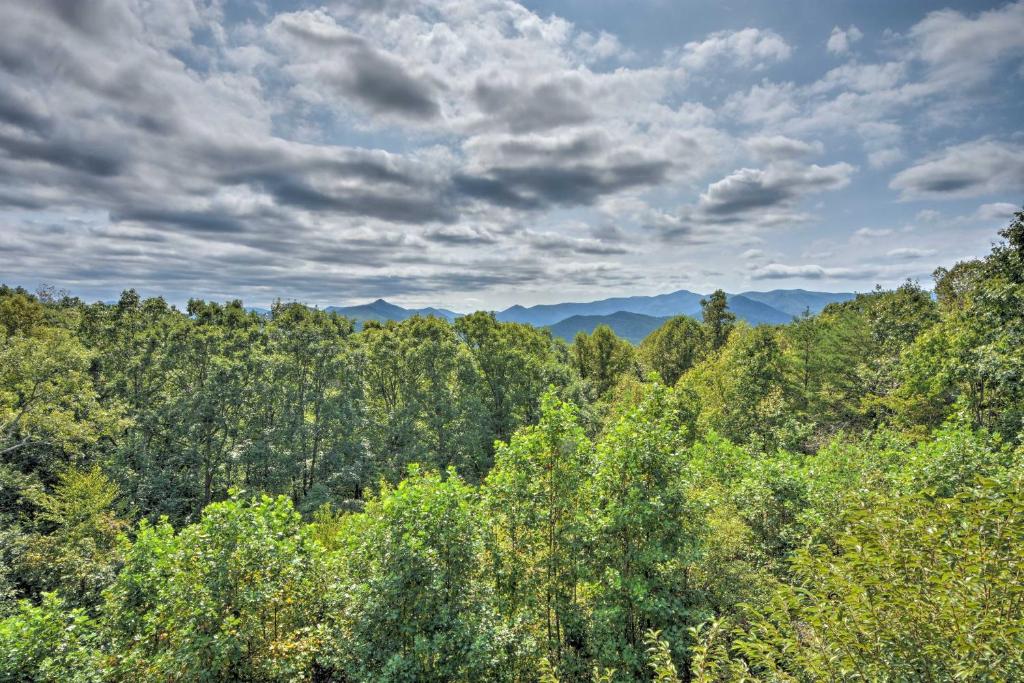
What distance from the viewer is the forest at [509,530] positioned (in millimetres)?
6137

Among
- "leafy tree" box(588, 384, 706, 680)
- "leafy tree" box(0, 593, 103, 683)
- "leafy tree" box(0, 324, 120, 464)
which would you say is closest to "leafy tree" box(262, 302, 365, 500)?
"leafy tree" box(0, 324, 120, 464)

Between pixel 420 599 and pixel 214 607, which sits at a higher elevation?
pixel 420 599

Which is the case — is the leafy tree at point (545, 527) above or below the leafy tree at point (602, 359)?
below

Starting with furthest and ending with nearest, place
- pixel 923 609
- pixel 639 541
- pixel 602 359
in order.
Result: pixel 602 359
pixel 639 541
pixel 923 609

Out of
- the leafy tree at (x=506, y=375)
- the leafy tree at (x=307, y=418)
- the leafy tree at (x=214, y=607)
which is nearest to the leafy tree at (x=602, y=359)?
the leafy tree at (x=506, y=375)

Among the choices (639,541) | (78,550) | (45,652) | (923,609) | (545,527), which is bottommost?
(78,550)

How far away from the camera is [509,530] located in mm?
11727

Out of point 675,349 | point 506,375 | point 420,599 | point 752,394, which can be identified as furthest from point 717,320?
point 420,599

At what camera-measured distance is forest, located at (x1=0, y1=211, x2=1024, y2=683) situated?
20.1 feet

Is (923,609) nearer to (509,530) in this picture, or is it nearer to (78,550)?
(509,530)

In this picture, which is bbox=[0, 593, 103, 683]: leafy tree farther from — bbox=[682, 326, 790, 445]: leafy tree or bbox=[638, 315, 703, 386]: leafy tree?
bbox=[638, 315, 703, 386]: leafy tree

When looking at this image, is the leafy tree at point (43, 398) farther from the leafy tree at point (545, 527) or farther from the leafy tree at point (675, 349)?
the leafy tree at point (675, 349)

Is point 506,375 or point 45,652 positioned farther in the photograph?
point 506,375

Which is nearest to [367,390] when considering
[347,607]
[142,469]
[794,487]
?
[142,469]
